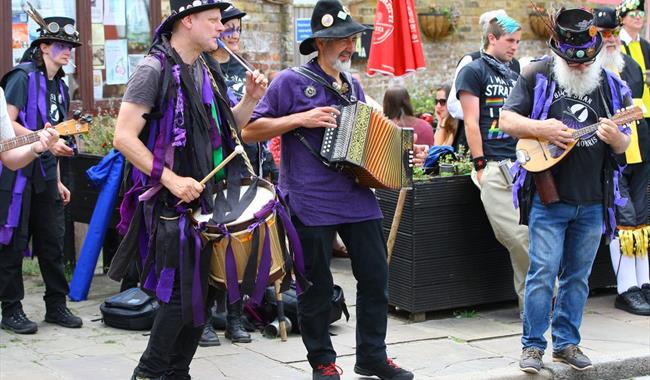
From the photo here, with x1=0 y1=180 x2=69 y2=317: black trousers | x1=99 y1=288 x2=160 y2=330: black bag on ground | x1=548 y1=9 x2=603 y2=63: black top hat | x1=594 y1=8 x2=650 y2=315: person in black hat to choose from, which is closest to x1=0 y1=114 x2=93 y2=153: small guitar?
x1=0 y1=180 x2=69 y2=317: black trousers

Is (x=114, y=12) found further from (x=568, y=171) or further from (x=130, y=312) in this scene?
(x=568, y=171)

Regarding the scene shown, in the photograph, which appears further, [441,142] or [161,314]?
[441,142]

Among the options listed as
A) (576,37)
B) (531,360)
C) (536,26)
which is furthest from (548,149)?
(536,26)

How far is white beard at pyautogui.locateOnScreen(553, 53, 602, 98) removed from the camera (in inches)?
252

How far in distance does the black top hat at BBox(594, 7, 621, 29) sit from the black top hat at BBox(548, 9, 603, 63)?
1569 millimetres

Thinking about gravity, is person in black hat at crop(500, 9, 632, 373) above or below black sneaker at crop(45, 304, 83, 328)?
above

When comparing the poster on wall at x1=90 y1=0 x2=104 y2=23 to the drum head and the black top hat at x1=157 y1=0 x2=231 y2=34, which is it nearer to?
the black top hat at x1=157 y1=0 x2=231 y2=34

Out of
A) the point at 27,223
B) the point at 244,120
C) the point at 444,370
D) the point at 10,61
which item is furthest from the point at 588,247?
the point at 10,61

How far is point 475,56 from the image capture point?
8289 mm

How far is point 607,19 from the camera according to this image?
791 centimetres

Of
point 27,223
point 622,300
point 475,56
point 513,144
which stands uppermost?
point 475,56

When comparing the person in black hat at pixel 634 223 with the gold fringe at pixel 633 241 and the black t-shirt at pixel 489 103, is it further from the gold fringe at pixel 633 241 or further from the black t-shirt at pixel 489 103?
the black t-shirt at pixel 489 103

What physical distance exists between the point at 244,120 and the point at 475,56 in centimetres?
308

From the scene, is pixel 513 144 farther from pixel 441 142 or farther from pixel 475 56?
pixel 441 142
